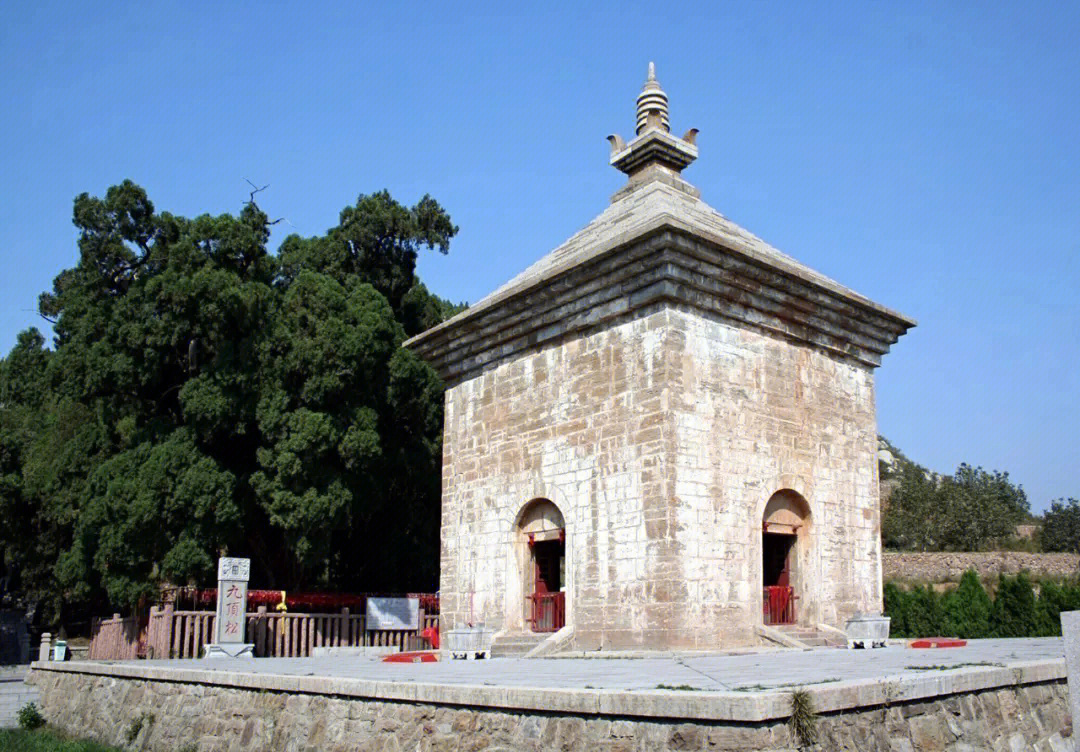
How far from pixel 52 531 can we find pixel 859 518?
714 inches

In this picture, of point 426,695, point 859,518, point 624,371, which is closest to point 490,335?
point 624,371

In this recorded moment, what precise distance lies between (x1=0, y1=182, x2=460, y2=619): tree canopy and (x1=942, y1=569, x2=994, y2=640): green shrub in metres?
9.53

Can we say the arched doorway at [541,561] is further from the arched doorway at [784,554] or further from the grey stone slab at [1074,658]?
the grey stone slab at [1074,658]

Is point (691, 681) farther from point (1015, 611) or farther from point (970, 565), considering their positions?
point (970, 565)

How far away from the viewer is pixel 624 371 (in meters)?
10.7

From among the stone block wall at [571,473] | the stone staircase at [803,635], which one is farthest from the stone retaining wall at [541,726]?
the stone block wall at [571,473]

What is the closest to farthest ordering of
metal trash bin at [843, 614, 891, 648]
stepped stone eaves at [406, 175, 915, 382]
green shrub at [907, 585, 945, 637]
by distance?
1. stepped stone eaves at [406, 175, 915, 382]
2. metal trash bin at [843, 614, 891, 648]
3. green shrub at [907, 585, 945, 637]

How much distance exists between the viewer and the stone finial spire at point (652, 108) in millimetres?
13812

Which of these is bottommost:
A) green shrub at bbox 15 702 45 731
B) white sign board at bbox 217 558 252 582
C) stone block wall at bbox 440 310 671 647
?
green shrub at bbox 15 702 45 731

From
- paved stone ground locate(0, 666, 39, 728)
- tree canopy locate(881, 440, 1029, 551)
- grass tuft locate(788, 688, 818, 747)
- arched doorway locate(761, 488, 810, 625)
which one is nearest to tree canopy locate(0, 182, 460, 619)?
paved stone ground locate(0, 666, 39, 728)

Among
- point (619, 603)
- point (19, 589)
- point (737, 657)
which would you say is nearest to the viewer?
point (737, 657)

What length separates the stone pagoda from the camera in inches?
399

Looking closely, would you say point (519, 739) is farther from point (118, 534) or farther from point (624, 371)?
point (118, 534)

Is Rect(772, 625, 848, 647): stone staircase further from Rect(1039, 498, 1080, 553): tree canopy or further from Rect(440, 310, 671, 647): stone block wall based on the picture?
Rect(1039, 498, 1080, 553): tree canopy
